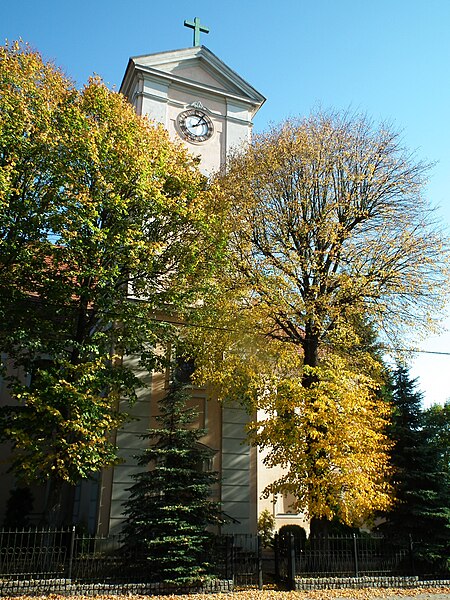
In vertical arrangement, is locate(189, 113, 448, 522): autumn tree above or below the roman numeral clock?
below

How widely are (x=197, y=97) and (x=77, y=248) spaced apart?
42.7ft

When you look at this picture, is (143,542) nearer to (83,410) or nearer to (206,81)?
(83,410)

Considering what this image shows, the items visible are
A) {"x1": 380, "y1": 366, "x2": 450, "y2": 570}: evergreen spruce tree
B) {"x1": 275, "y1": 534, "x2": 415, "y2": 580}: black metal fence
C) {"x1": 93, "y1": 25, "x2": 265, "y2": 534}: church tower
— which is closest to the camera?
{"x1": 275, "y1": 534, "x2": 415, "y2": 580}: black metal fence

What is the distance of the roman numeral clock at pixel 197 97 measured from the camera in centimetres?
2253

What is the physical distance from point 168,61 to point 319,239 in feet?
39.4

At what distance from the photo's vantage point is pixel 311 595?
42.4 ft

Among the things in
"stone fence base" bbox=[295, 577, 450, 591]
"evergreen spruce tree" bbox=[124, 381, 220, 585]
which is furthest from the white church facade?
"stone fence base" bbox=[295, 577, 450, 591]

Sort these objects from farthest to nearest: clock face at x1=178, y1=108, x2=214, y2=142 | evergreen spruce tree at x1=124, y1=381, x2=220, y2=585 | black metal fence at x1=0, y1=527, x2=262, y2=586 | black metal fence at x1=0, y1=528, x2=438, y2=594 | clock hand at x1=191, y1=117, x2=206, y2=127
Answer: clock hand at x1=191, y1=117, x2=206, y2=127 → clock face at x1=178, y1=108, x2=214, y2=142 → evergreen spruce tree at x1=124, y1=381, x2=220, y2=585 → black metal fence at x1=0, y1=528, x2=438, y2=594 → black metal fence at x1=0, y1=527, x2=262, y2=586

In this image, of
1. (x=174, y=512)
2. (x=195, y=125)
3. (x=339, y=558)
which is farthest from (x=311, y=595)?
(x=195, y=125)

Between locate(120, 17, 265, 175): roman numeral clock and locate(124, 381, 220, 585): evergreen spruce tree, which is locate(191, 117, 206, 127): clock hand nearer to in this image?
locate(120, 17, 265, 175): roman numeral clock

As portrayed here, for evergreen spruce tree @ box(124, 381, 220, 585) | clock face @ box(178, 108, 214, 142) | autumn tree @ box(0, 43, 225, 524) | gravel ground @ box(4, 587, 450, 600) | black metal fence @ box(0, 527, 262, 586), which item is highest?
clock face @ box(178, 108, 214, 142)

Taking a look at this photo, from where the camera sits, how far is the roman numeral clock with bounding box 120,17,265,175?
887 inches

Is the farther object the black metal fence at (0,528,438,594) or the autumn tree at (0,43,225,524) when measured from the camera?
the autumn tree at (0,43,225,524)

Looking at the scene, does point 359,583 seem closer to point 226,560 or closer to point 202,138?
point 226,560
